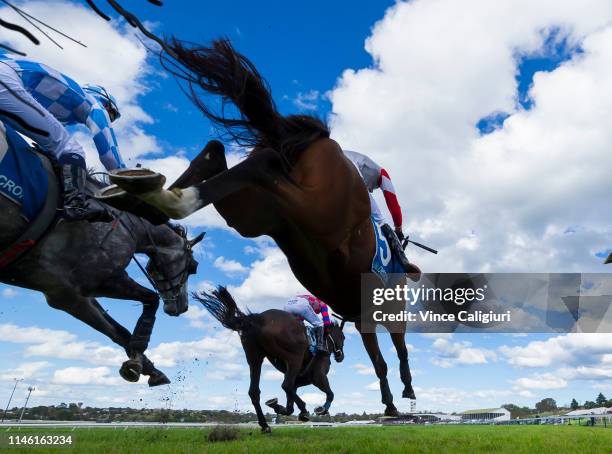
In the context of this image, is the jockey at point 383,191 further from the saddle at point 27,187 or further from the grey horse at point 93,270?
the saddle at point 27,187

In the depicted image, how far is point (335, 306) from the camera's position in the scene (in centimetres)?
494

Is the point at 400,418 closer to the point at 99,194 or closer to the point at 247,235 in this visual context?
the point at 247,235

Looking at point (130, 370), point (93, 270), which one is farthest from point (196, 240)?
point (130, 370)

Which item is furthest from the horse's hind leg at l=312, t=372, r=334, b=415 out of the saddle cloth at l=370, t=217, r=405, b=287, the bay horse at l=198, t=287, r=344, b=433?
the saddle cloth at l=370, t=217, r=405, b=287

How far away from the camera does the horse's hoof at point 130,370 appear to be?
5.36 meters

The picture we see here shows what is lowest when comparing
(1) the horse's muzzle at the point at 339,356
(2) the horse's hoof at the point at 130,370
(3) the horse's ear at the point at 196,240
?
(2) the horse's hoof at the point at 130,370

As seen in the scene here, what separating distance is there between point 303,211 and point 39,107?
100 inches

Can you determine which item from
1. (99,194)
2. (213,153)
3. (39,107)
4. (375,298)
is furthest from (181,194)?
(375,298)

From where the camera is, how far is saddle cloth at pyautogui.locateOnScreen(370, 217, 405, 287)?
4711 mm

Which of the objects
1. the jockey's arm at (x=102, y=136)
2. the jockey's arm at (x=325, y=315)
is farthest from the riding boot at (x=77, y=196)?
the jockey's arm at (x=325, y=315)

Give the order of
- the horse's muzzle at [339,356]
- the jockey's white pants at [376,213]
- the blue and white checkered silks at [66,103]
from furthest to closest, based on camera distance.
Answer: the horse's muzzle at [339,356] → the jockey's white pants at [376,213] → the blue and white checkered silks at [66,103]

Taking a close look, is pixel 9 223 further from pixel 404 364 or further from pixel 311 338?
pixel 311 338

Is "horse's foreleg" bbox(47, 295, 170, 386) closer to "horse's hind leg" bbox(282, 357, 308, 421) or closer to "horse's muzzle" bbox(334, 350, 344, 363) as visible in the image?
"horse's hind leg" bbox(282, 357, 308, 421)

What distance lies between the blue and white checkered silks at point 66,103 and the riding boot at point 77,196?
102 millimetres
